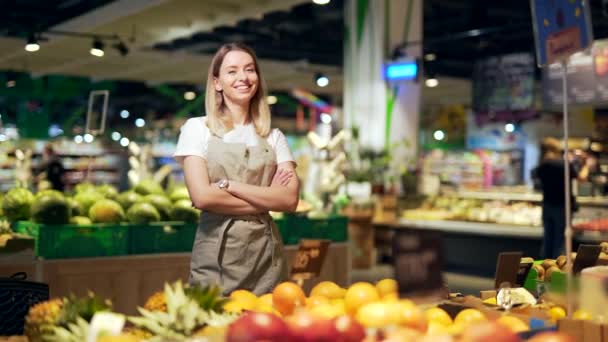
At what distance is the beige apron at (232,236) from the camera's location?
106 inches

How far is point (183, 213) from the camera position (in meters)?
5.45

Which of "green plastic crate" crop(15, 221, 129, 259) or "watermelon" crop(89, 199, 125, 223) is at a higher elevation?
"watermelon" crop(89, 199, 125, 223)

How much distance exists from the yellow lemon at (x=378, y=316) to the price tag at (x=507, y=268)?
100 centimetres

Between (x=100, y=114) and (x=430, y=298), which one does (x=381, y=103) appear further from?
(x=430, y=298)

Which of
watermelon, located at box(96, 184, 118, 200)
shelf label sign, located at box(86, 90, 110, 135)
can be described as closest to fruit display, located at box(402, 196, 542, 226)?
shelf label sign, located at box(86, 90, 110, 135)

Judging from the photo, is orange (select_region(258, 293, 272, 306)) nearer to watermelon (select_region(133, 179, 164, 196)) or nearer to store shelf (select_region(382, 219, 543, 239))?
watermelon (select_region(133, 179, 164, 196))

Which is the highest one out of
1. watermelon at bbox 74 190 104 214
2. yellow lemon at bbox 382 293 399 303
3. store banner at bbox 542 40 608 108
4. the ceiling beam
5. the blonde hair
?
the ceiling beam

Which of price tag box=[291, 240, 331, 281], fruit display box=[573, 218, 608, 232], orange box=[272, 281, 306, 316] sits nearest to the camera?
orange box=[272, 281, 306, 316]

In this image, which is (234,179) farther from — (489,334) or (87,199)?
(87,199)

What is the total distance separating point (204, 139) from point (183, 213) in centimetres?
282

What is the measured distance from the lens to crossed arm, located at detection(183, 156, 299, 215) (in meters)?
2.61

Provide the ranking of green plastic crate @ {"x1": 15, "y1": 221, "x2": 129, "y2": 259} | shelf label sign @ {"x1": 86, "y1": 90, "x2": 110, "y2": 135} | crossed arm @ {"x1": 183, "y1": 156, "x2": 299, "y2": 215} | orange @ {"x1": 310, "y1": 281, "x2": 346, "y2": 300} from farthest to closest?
1. shelf label sign @ {"x1": 86, "y1": 90, "x2": 110, "y2": 135}
2. green plastic crate @ {"x1": 15, "y1": 221, "x2": 129, "y2": 259}
3. crossed arm @ {"x1": 183, "y1": 156, "x2": 299, "y2": 215}
4. orange @ {"x1": 310, "y1": 281, "x2": 346, "y2": 300}

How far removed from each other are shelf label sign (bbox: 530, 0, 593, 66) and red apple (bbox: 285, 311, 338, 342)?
119 centimetres

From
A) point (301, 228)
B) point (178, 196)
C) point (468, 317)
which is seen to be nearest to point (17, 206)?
point (178, 196)
